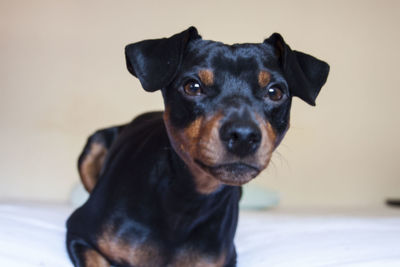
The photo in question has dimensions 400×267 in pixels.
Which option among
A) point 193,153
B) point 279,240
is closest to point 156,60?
point 193,153

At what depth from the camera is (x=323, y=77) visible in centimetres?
147

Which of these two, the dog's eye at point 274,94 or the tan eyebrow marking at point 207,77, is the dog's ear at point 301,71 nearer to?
the dog's eye at point 274,94

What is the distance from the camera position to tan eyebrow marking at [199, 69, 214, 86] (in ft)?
4.28

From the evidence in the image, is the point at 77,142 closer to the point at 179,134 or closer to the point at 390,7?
the point at 179,134

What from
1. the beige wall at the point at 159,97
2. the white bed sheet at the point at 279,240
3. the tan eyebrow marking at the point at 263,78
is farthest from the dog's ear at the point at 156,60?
the beige wall at the point at 159,97

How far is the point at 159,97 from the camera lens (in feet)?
10.2

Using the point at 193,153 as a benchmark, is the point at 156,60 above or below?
above

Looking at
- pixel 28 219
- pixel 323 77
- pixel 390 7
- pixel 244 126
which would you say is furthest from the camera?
pixel 390 7

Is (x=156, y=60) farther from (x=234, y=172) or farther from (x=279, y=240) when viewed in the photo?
(x=279, y=240)

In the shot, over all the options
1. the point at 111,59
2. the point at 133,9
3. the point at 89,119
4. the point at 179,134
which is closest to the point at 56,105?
the point at 89,119

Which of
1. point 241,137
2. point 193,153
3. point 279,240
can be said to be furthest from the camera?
point 279,240

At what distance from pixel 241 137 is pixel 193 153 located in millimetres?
165

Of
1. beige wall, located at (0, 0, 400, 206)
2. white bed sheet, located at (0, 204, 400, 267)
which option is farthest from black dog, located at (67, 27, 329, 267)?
beige wall, located at (0, 0, 400, 206)

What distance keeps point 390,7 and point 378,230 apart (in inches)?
74.0
